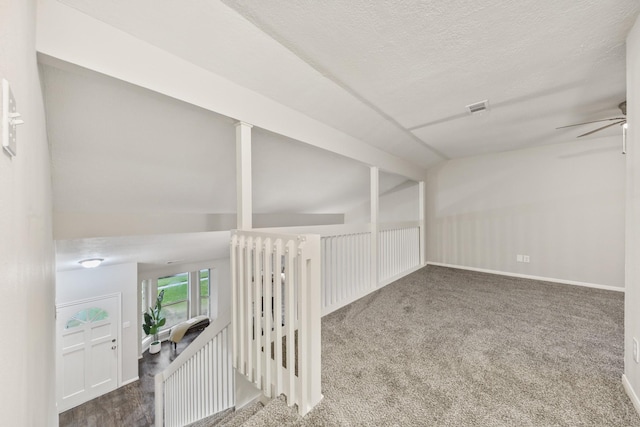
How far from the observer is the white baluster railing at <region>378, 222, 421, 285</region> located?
3.63 meters

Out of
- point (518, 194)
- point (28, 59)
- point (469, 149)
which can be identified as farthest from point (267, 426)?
point (518, 194)

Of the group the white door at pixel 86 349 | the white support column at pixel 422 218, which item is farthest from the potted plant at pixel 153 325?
the white support column at pixel 422 218

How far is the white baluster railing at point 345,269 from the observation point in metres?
2.69

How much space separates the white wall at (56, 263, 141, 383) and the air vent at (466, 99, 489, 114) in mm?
5960

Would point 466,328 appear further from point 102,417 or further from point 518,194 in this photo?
point 102,417

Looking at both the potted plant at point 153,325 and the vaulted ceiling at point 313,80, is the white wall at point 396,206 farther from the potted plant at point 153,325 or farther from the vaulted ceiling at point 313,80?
the potted plant at point 153,325

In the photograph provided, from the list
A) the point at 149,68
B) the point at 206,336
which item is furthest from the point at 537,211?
the point at 149,68

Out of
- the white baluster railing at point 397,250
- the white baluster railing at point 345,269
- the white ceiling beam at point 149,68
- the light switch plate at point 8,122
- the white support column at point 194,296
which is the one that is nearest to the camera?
the light switch plate at point 8,122

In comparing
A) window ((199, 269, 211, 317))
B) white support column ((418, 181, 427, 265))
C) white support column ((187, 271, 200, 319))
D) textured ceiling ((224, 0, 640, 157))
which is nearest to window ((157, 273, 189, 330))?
white support column ((187, 271, 200, 319))

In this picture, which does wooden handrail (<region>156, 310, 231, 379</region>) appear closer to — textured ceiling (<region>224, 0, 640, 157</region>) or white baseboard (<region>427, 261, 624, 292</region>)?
textured ceiling (<region>224, 0, 640, 157</region>)

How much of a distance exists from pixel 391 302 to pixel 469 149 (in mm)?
2713

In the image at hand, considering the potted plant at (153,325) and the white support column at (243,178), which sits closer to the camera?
the white support column at (243,178)

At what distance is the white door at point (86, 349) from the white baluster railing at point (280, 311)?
4.35 m

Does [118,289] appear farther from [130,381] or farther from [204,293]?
[204,293]
